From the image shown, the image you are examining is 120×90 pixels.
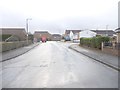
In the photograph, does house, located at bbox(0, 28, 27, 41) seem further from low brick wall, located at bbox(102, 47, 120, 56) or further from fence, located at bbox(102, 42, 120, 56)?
low brick wall, located at bbox(102, 47, 120, 56)

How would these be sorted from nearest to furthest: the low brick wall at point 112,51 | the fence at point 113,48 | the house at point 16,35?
1. the low brick wall at point 112,51
2. the fence at point 113,48
3. the house at point 16,35

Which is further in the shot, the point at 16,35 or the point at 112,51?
the point at 16,35

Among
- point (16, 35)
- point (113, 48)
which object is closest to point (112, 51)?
point (113, 48)

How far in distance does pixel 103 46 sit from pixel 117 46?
6.69 meters

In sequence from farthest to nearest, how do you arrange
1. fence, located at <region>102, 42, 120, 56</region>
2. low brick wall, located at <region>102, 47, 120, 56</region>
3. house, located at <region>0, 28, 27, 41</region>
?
house, located at <region>0, 28, 27, 41</region> < fence, located at <region>102, 42, 120, 56</region> < low brick wall, located at <region>102, 47, 120, 56</region>

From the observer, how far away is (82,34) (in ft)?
435

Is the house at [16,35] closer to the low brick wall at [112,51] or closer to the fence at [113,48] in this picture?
the fence at [113,48]

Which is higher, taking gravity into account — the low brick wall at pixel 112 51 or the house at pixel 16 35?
the house at pixel 16 35

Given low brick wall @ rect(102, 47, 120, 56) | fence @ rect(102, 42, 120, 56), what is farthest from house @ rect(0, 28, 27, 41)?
low brick wall @ rect(102, 47, 120, 56)

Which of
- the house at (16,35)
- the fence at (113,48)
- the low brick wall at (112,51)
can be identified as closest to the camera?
the low brick wall at (112,51)

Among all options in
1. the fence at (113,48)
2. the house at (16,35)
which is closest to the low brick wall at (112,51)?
the fence at (113,48)

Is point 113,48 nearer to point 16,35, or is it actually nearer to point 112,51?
point 112,51

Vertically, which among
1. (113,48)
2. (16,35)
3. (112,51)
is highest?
(16,35)

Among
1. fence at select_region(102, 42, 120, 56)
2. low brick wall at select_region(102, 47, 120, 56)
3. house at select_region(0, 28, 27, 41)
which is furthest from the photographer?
house at select_region(0, 28, 27, 41)
